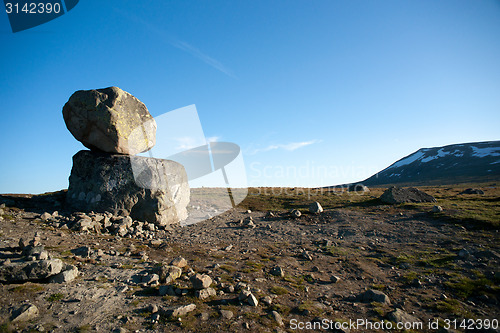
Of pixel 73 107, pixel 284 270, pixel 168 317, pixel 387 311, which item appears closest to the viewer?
pixel 168 317

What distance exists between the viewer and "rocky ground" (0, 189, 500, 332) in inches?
212

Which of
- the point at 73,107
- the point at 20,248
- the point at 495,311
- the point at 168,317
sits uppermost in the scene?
the point at 73,107

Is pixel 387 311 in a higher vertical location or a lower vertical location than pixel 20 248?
lower

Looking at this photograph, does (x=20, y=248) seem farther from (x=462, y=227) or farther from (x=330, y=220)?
(x=462, y=227)

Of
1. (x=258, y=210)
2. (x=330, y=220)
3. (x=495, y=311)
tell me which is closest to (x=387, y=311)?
(x=495, y=311)

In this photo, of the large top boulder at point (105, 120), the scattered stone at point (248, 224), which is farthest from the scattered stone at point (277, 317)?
the large top boulder at point (105, 120)

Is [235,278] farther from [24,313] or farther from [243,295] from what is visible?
[24,313]

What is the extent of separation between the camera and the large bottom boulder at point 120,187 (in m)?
14.4

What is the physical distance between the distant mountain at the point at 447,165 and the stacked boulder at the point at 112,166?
401 ft

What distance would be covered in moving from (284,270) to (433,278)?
5342 millimetres

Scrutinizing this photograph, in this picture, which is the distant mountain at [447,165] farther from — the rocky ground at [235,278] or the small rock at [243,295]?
the small rock at [243,295]

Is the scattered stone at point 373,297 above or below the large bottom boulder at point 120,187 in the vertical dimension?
below

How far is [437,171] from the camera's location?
431 feet

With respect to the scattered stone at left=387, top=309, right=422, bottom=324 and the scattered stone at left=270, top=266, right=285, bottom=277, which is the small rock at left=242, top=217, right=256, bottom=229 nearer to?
the scattered stone at left=270, top=266, right=285, bottom=277
